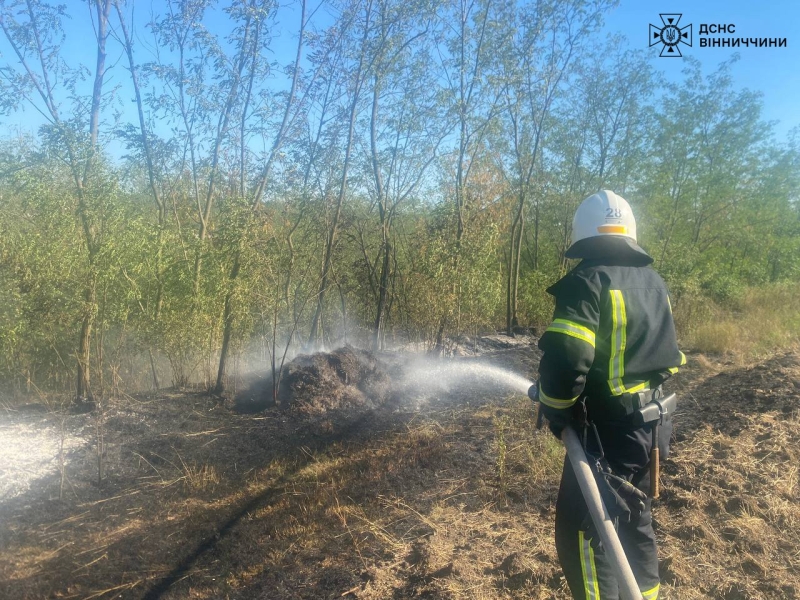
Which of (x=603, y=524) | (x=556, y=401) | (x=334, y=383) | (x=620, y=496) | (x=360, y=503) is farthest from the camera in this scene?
(x=334, y=383)

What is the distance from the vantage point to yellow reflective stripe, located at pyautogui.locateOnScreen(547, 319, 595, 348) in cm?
200

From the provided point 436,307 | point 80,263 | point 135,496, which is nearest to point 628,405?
point 135,496

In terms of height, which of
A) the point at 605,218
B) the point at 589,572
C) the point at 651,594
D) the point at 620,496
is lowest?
the point at 651,594

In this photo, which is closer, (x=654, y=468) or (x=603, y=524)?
(x=603, y=524)

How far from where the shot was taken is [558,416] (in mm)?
2133

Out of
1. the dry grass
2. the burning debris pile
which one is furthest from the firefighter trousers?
the dry grass

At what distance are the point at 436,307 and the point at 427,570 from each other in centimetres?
645

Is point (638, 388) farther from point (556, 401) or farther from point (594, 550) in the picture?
point (594, 550)

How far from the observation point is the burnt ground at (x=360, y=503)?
9.62ft

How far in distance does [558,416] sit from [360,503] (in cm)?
231

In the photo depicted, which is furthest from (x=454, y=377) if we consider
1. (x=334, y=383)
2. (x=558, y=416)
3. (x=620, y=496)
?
(x=558, y=416)

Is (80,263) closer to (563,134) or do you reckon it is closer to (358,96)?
(358,96)

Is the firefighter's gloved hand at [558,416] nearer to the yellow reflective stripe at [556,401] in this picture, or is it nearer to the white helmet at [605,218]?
the yellow reflective stripe at [556,401]

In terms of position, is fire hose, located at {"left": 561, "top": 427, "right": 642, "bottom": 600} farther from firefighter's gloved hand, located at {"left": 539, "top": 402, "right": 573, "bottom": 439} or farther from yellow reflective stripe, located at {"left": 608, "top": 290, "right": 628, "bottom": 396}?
yellow reflective stripe, located at {"left": 608, "top": 290, "right": 628, "bottom": 396}
